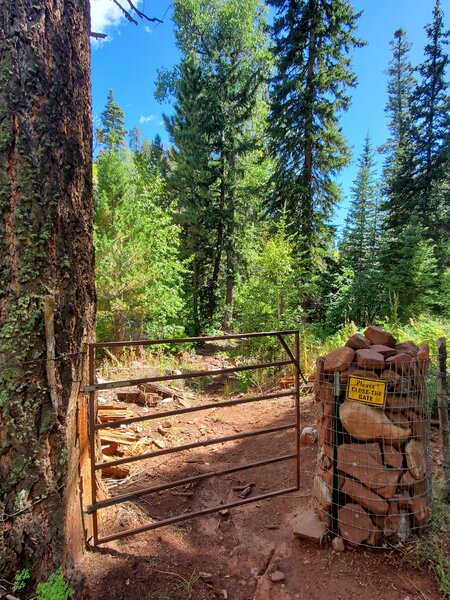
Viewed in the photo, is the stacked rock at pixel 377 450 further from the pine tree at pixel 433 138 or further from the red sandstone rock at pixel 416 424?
the pine tree at pixel 433 138

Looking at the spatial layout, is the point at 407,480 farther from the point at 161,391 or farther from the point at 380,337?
the point at 161,391

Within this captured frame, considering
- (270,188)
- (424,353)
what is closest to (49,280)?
(424,353)

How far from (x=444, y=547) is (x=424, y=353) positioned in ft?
3.58

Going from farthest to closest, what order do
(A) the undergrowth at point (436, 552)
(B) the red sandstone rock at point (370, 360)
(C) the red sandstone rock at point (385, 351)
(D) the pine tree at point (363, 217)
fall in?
(D) the pine tree at point (363, 217)
(C) the red sandstone rock at point (385, 351)
(B) the red sandstone rock at point (370, 360)
(A) the undergrowth at point (436, 552)

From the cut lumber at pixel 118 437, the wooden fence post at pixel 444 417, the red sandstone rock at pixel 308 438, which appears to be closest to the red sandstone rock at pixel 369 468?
the wooden fence post at pixel 444 417

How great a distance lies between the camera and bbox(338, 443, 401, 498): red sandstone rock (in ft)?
6.43

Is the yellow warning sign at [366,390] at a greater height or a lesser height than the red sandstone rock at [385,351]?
lesser

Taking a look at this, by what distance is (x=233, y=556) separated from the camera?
2.12m

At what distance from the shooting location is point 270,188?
43.3ft

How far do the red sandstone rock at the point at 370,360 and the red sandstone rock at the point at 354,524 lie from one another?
835mm

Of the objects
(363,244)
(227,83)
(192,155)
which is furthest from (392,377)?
(363,244)

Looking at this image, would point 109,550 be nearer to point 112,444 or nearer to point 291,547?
point 291,547

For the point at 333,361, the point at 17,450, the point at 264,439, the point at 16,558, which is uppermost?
the point at 333,361

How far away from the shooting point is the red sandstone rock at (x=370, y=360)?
6.70 ft
